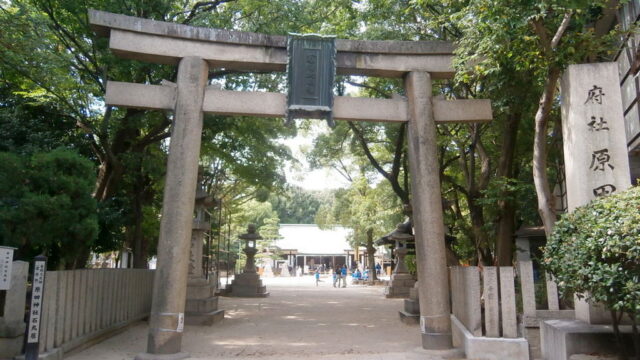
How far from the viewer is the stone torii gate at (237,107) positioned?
7.79 m

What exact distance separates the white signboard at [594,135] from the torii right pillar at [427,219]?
2181 mm

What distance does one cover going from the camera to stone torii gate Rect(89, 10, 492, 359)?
7792 mm

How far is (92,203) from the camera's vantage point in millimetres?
8188

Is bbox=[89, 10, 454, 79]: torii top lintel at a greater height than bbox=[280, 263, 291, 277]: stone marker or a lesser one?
greater

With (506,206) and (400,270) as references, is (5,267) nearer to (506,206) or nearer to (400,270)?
(506,206)

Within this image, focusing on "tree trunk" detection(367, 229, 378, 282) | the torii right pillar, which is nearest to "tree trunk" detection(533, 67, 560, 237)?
the torii right pillar

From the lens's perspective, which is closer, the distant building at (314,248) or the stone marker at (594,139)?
the stone marker at (594,139)

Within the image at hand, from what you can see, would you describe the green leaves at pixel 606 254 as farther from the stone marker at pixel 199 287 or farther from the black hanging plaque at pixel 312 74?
the stone marker at pixel 199 287

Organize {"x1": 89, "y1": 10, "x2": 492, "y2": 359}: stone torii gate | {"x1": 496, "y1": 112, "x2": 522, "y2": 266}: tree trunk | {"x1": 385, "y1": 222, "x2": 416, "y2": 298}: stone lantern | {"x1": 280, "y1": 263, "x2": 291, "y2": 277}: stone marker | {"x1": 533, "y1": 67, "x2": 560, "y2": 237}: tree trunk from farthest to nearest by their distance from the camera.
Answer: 1. {"x1": 280, "y1": 263, "x2": 291, "y2": 277}: stone marker
2. {"x1": 385, "y1": 222, "x2": 416, "y2": 298}: stone lantern
3. {"x1": 496, "y1": 112, "x2": 522, "y2": 266}: tree trunk
4. {"x1": 89, "y1": 10, "x2": 492, "y2": 359}: stone torii gate
5. {"x1": 533, "y1": 67, "x2": 560, "y2": 237}: tree trunk

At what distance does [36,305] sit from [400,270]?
56.5 ft

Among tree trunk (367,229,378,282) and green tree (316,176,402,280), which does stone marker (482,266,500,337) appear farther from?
tree trunk (367,229,378,282)

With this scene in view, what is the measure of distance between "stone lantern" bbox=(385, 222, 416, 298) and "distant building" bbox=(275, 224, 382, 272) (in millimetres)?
23142

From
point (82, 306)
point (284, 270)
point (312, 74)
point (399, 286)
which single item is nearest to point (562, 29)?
point (312, 74)

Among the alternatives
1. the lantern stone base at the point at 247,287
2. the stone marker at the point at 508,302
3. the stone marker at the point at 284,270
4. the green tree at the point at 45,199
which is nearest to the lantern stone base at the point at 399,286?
the lantern stone base at the point at 247,287
